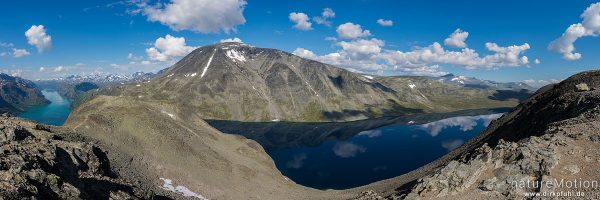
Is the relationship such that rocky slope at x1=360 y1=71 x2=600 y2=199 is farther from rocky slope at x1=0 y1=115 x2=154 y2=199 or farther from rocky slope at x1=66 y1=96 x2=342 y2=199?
rocky slope at x1=0 y1=115 x2=154 y2=199

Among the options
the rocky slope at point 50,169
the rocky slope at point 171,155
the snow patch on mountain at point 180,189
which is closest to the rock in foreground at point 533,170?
the rocky slope at point 50,169

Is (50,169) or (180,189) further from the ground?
(50,169)

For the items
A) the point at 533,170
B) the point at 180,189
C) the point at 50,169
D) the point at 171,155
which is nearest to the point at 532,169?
the point at 533,170

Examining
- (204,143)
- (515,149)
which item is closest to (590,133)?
(515,149)

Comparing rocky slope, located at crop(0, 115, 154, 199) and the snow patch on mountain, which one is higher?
rocky slope, located at crop(0, 115, 154, 199)

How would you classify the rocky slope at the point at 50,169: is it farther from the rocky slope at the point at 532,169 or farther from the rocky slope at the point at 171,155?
the rocky slope at the point at 532,169

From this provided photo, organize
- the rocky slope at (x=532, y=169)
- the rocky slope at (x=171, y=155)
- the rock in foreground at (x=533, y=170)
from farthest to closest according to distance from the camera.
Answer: the rocky slope at (x=171, y=155) → the rocky slope at (x=532, y=169) → the rock in foreground at (x=533, y=170)

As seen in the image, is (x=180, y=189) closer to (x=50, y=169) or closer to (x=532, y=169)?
(x=50, y=169)

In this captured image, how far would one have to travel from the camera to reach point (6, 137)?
62.2 m

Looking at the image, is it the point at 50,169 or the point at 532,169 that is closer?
the point at 532,169

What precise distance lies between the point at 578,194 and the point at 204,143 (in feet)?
325

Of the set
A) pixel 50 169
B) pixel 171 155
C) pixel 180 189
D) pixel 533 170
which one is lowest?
pixel 180 189

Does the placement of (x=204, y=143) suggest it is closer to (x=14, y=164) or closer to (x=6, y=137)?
(x=6, y=137)

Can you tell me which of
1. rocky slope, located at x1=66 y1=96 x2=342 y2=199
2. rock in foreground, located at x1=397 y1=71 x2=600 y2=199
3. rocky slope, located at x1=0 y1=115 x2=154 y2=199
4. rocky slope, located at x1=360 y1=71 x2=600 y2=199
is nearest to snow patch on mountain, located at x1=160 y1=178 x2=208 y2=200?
rocky slope, located at x1=66 y1=96 x2=342 y2=199
